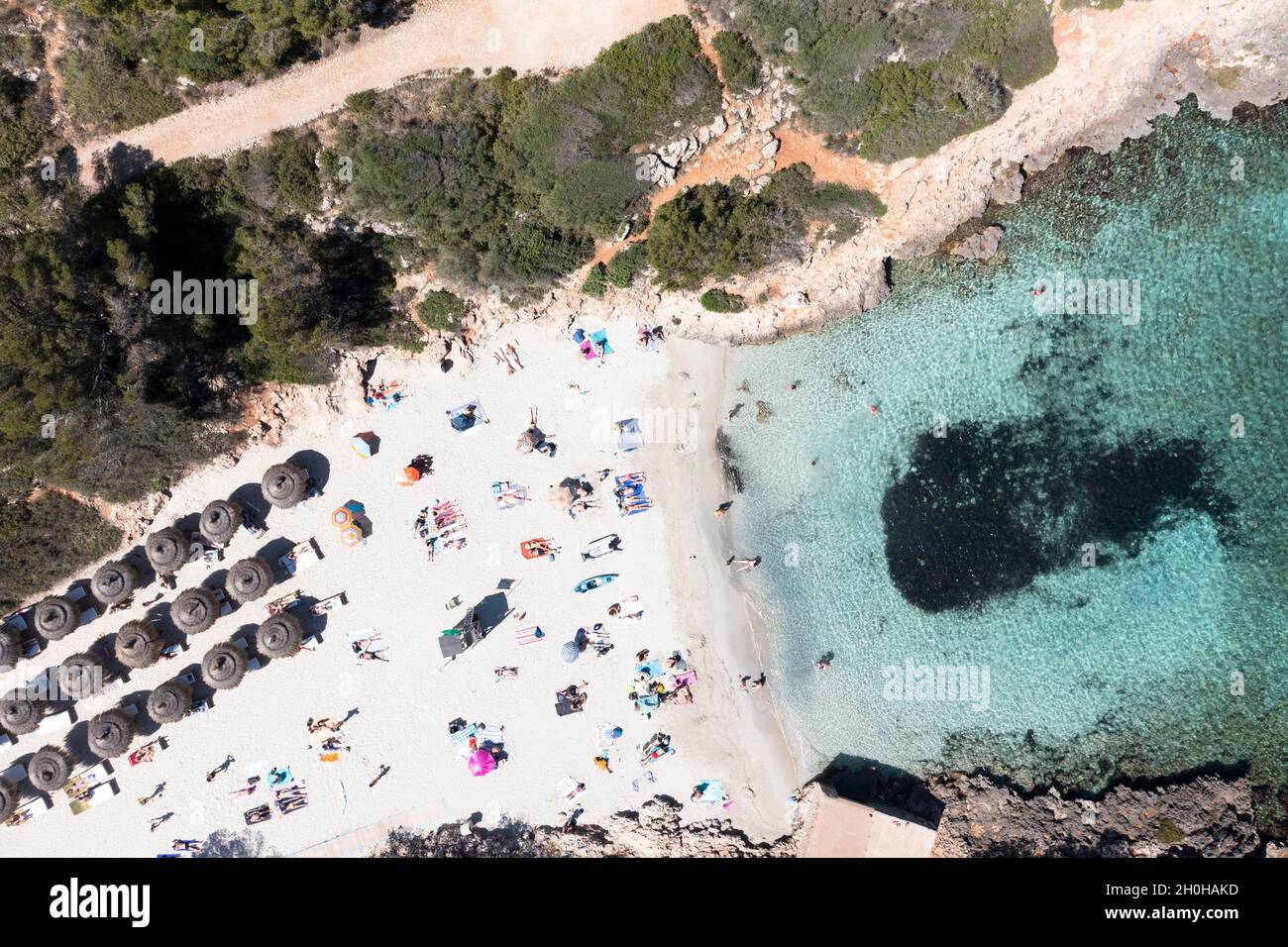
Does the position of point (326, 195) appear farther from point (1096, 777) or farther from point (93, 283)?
point (1096, 777)

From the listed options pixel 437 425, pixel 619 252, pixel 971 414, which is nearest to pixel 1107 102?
pixel 971 414

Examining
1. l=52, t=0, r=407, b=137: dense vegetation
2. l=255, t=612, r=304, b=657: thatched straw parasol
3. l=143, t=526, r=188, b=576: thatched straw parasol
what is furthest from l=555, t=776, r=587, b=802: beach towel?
l=52, t=0, r=407, b=137: dense vegetation

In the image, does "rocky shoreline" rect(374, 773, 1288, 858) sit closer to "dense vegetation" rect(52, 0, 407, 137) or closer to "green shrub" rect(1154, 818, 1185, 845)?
"green shrub" rect(1154, 818, 1185, 845)

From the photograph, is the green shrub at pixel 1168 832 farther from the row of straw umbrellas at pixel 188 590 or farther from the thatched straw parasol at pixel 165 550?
the thatched straw parasol at pixel 165 550

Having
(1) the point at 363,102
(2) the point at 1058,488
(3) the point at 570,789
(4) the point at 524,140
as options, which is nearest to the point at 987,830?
(2) the point at 1058,488

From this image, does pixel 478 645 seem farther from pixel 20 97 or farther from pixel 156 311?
pixel 20 97

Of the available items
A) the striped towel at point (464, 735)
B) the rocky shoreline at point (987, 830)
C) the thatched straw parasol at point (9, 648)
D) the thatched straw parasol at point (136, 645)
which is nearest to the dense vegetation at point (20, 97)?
the thatched straw parasol at point (136, 645)
